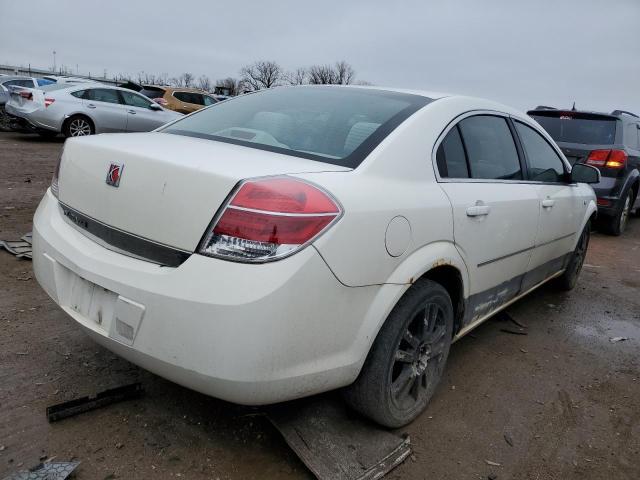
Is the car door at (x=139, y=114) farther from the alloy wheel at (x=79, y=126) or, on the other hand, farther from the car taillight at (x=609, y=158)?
the car taillight at (x=609, y=158)

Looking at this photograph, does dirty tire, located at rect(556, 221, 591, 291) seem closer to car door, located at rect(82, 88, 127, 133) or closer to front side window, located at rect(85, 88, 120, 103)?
car door, located at rect(82, 88, 127, 133)

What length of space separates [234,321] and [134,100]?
12601mm

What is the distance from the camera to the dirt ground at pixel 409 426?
209 centimetres

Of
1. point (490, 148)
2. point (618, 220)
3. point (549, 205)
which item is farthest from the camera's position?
point (618, 220)

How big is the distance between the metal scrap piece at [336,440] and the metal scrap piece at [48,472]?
810mm

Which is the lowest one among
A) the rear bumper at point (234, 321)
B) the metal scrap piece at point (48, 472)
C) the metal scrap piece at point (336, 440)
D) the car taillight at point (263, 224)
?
the metal scrap piece at point (48, 472)

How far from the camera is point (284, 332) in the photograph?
1.72 metres

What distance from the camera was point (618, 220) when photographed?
745 cm

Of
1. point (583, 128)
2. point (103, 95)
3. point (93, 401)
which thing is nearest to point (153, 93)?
point (103, 95)

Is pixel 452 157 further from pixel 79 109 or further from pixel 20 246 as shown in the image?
pixel 79 109

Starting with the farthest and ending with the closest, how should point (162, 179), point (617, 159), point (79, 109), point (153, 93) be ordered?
point (153, 93), point (79, 109), point (617, 159), point (162, 179)

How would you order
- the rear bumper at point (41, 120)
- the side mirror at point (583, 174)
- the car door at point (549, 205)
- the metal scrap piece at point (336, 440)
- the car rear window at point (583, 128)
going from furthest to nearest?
1. the rear bumper at point (41, 120)
2. the car rear window at point (583, 128)
3. the side mirror at point (583, 174)
4. the car door at point (549, 205)
5. the metal scrap piece at point (336, 440)

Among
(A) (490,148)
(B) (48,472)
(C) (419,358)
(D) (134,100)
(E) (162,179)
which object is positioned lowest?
(B) (48,472)

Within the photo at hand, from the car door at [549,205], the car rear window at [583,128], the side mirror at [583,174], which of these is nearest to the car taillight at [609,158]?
the car rear window at [583,128]
